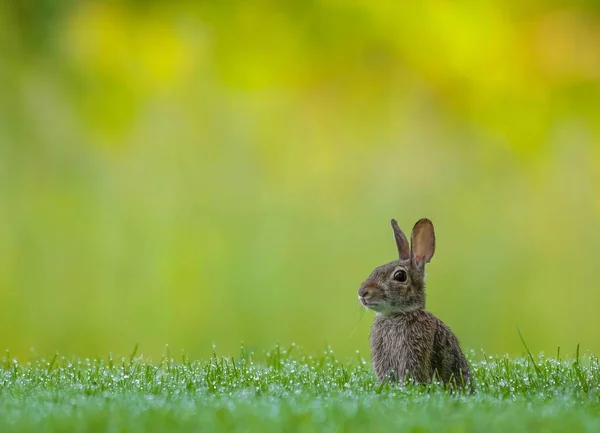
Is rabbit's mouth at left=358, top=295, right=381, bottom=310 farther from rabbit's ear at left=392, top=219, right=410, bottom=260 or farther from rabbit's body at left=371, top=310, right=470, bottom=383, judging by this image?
rabbit's ear at left=392, top=219, right=410, bottom=260

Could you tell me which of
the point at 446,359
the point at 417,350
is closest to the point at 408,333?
the point at 417,350

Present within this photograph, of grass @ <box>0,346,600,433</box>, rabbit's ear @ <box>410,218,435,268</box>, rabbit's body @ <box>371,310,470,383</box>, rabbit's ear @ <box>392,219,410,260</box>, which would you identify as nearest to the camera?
grass @ <box>0,346,600,433</box>

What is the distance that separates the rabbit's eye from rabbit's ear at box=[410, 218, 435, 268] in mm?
160

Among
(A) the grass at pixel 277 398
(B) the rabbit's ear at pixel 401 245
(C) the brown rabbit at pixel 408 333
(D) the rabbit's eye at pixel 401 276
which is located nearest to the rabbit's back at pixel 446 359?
(C) the brown rabbit at pixel 408 333

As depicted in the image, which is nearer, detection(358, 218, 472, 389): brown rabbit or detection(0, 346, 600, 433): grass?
detection(0, 346, 600, 433): grass

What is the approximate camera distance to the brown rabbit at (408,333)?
21.2 feet

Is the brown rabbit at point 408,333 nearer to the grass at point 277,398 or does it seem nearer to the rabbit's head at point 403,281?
the rabbit's head at point 403,281

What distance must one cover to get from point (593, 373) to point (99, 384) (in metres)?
3.39

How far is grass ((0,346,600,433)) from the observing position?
4891 millimetres

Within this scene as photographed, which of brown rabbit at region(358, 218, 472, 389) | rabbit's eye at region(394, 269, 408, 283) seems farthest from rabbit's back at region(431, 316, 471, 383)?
rabbit's eye at region(394, 269, 408, 283)

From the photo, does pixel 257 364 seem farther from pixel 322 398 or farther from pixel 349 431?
pixel 349 431

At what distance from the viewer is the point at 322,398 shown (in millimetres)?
5805

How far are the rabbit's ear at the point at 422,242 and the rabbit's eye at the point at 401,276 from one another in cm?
16

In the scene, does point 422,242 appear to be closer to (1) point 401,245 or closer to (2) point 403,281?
(1) point 401,245
